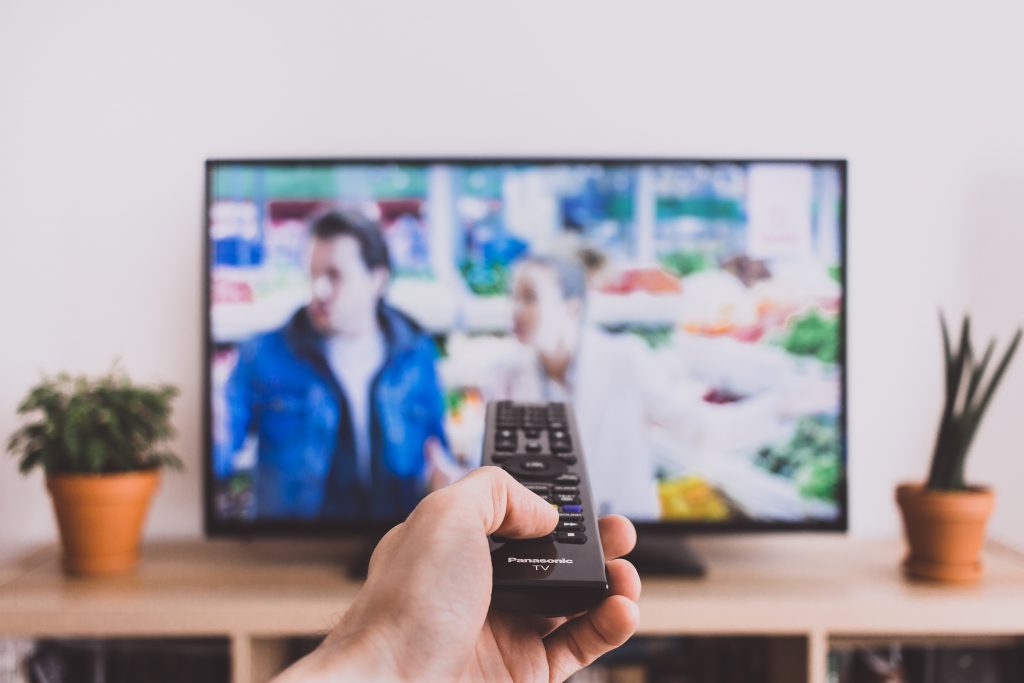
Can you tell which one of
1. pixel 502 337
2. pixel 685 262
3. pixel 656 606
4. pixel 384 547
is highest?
pixel 685 262

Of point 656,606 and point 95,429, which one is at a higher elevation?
point 95,429

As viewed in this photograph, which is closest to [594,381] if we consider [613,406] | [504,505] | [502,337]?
[613,406]

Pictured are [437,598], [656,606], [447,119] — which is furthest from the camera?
[447,119]

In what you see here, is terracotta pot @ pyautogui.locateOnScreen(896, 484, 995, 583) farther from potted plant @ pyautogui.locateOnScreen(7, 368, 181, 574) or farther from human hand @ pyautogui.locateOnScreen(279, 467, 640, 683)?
potted plant @ pyautogui.locateOnScreen(7, 368, 181, 574)

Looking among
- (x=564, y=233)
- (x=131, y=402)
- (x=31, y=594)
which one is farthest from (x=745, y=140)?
(x=31, y=594)

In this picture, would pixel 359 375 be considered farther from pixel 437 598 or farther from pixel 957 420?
pixel 957 420

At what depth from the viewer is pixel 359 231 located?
1474 mm

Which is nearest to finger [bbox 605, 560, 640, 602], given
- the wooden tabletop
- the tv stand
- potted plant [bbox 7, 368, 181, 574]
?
the wooden tabletop

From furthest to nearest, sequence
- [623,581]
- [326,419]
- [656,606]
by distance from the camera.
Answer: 1. [326,419]
2. [656,606]
3. [623,581]

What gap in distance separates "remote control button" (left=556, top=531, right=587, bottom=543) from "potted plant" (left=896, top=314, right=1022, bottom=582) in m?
0.89

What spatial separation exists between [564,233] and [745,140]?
0.42 m

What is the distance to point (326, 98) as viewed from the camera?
1616mm

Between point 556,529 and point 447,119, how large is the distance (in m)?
1.08

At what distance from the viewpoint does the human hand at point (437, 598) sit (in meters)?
0.61
